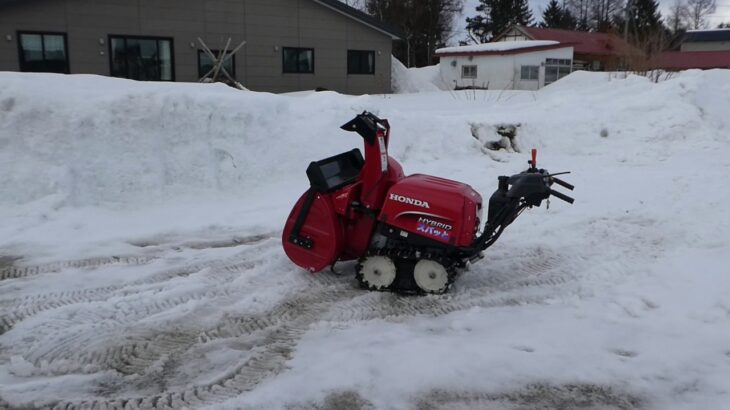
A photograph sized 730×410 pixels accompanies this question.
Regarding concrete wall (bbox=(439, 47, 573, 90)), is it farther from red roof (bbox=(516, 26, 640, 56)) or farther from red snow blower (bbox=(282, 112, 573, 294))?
red snow blower (bbox=(282, 112, 573, 294))

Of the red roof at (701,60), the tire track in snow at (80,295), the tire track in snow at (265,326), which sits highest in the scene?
the red roof at (701,60)

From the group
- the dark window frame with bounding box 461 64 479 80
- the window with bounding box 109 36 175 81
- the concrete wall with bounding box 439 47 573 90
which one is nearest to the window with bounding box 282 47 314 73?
the window with bounding box 109 36 175 81

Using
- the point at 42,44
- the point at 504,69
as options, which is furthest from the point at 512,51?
the point at 42,44

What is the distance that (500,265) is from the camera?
5.68 metres

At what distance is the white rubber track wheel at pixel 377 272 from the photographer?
196 inches

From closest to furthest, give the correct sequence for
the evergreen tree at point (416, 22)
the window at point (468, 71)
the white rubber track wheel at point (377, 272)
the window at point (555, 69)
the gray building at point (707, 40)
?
1. the white rubber track wheel at point (377, 272)
2. the window at point (555, 69)
3. the window at point (468, 71)
4. the evergreen tree at point (416, 22)
5. the gray building at point (707, 40)

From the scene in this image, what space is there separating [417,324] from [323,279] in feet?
3.82

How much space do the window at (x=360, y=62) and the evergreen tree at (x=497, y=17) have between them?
3271 centimetres

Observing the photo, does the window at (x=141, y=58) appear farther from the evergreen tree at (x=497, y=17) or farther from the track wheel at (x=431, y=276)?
the evergreen tree at (x=497, y=17)

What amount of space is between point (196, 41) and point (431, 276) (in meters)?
19.4

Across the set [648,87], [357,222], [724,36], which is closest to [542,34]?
[724,36]

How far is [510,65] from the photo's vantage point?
33.0 meters

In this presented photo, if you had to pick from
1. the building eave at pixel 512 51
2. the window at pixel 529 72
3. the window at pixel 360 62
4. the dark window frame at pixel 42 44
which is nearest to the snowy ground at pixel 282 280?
the dark window frame at pixel 42 44

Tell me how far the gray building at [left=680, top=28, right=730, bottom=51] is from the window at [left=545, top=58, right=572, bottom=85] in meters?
20.3
